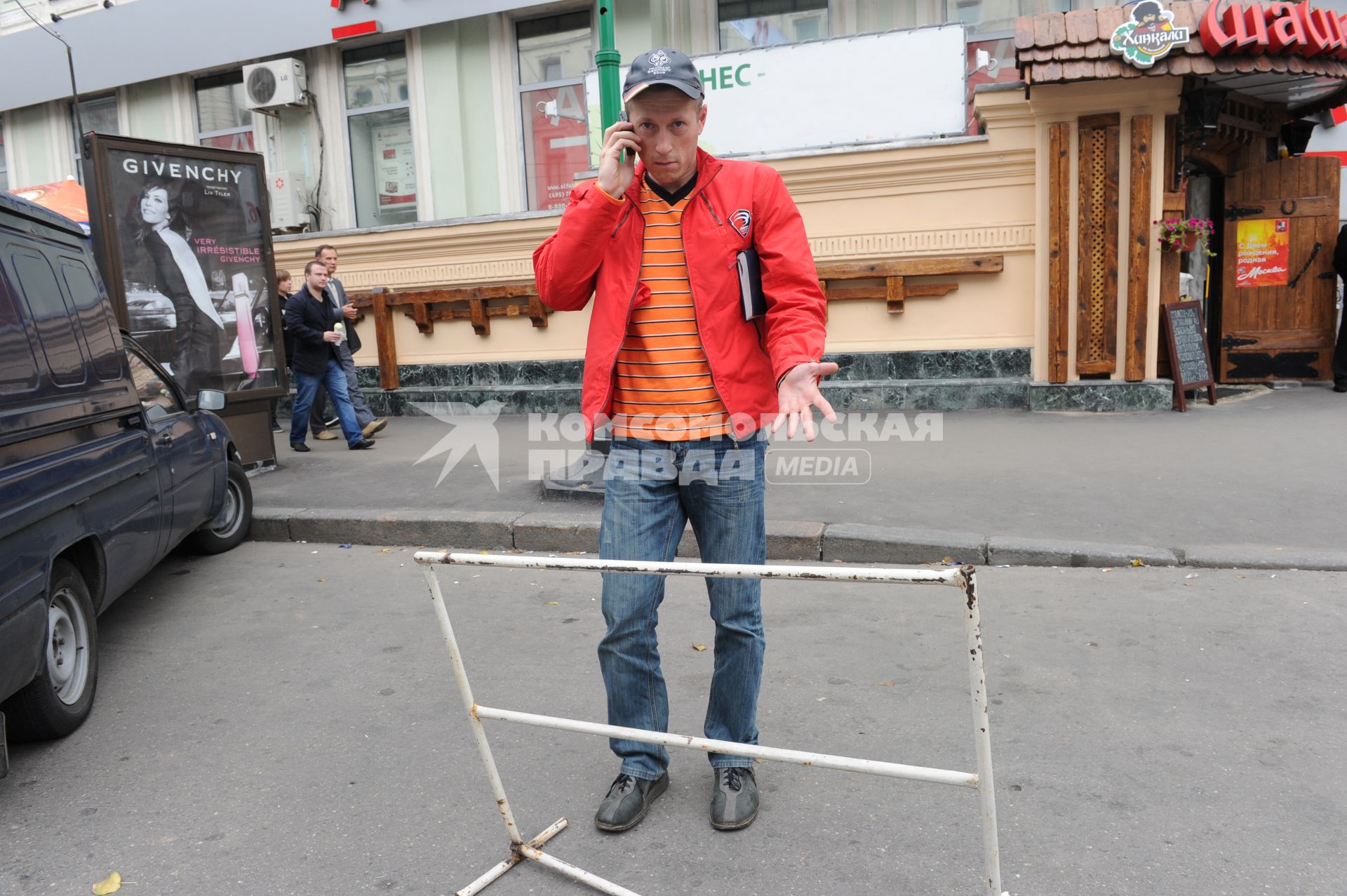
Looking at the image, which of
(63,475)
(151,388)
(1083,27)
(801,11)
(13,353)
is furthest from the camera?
(801,11)

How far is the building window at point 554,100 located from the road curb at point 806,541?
24.0 feet

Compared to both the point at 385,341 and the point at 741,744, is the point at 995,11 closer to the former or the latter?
the point at 385,341

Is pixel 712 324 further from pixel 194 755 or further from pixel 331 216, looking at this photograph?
pixel 331 216

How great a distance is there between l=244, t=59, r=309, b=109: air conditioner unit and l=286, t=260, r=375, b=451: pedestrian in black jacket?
17.1 feet

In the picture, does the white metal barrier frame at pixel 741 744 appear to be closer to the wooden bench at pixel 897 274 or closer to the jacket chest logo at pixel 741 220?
the jacket chest logo at pixel 741 220

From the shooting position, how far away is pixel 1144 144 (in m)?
9.19

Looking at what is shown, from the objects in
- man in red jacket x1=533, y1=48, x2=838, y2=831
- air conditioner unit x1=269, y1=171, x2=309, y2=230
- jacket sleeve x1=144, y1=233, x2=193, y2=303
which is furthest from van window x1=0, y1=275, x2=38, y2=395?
air conditioner unit x1=269, y1=171, x2=309, y2=230

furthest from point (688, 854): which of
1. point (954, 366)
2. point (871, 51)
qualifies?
point (871, 51)

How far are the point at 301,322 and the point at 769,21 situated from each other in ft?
22.2

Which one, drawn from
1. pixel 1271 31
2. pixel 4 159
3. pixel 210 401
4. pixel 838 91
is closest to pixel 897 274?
pixel 838 91

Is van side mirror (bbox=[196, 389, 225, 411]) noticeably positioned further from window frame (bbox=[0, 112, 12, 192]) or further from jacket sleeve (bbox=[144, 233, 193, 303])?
window frame (bbox=[0, 112, 12, 192])

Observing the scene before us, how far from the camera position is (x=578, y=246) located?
8.80ft

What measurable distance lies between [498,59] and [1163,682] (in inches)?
471

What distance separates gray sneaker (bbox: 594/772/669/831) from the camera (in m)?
2.85
